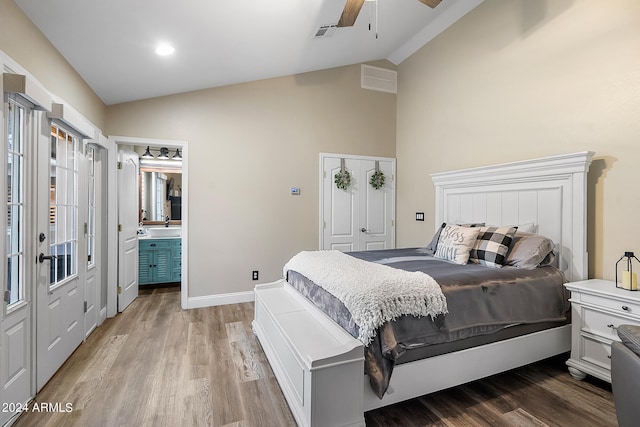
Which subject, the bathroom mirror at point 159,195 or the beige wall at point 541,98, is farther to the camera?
the bathroom mirror at point 159,195

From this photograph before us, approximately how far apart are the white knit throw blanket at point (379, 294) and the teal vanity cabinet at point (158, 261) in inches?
133

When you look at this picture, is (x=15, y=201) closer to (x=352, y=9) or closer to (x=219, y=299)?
(x=219, y=299)

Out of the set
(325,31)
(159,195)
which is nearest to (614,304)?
(325,31)

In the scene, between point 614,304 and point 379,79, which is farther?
point 379,79

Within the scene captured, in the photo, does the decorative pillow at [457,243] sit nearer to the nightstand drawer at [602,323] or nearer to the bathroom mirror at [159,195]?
the nightstand drawer at [602,323]

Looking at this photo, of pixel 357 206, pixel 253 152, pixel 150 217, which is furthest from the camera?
pixel 150 217

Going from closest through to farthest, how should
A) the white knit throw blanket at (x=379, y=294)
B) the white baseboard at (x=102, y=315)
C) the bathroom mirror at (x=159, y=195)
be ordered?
the white knit throw blanket at (x=379, y=294) < the white baseboard at (x=102, y=315) < the bathroom mirror at (x=159, y=195)

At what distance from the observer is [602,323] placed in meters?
2.07

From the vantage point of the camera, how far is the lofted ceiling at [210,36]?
6.88 feet

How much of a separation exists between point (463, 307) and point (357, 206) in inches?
106

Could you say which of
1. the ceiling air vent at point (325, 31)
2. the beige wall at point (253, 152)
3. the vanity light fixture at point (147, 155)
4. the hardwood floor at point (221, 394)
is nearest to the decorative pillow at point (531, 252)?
the hardwood floor at point (221, 394)

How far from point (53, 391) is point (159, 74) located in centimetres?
279

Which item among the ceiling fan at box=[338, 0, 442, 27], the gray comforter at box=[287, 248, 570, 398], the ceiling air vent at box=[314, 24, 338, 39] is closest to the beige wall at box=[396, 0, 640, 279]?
the gray comforter at box=[287, 248, 570, 398]

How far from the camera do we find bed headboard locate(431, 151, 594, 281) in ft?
7.97
